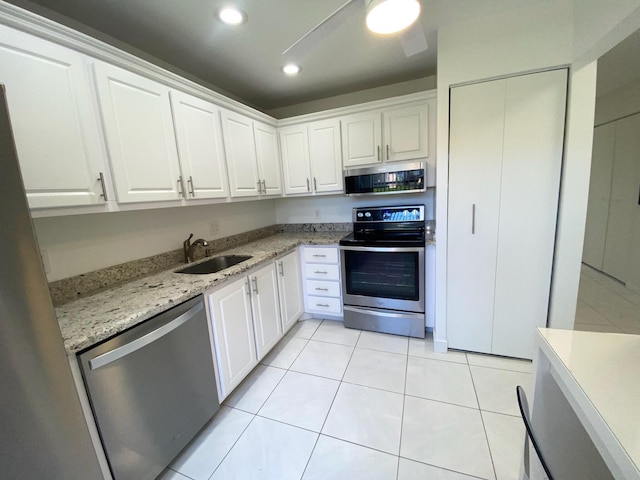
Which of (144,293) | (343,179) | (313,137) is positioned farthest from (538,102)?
(144,293)

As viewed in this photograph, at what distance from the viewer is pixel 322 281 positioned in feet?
8.74

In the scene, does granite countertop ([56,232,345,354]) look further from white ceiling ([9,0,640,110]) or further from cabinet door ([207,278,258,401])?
white ceiling ([9,0,640,110])

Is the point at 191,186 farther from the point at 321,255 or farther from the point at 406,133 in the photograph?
the point at 406,133

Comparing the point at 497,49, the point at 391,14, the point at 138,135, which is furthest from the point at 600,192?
the point at 138,135

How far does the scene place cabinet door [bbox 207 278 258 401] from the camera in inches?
62.6

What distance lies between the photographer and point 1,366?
0.72m

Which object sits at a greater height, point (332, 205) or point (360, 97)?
point (360, 97)

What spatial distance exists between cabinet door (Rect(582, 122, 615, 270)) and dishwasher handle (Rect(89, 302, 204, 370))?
16.4 ft

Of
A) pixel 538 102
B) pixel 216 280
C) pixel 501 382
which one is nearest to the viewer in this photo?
pixel 216 280

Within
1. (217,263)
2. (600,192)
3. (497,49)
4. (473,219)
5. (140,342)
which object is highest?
(497,49)

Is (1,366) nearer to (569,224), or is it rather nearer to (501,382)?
(501,382)

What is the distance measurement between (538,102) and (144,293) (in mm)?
2720

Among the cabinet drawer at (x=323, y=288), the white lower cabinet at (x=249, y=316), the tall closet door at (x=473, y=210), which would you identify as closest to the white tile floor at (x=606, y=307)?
the tall closet door at (x=473, y=210)

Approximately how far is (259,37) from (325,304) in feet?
7.75
